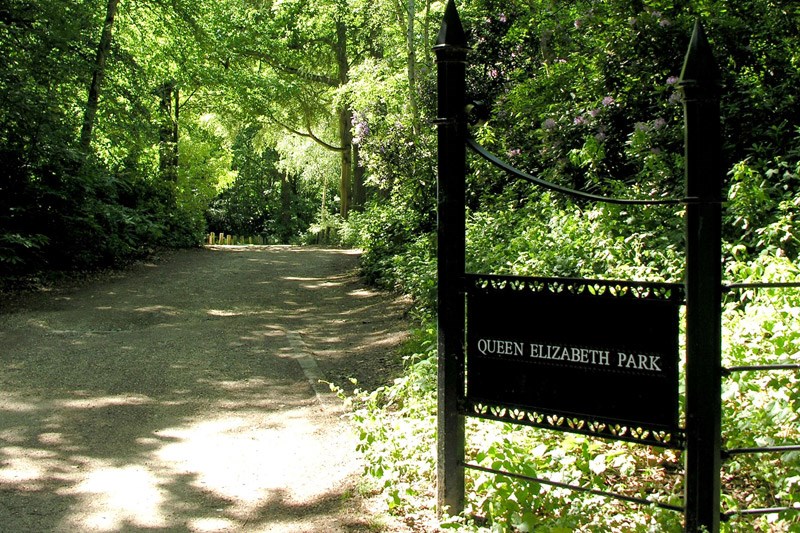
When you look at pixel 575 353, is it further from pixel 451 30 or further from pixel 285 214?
pixel 285 214

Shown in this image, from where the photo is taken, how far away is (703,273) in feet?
10.2

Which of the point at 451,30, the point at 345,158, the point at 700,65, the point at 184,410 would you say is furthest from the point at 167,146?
the point at 700,65

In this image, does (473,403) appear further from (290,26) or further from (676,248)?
(290,26)

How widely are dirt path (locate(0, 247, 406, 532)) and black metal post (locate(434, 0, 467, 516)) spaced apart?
31.1 inches

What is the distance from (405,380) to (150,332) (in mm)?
5502

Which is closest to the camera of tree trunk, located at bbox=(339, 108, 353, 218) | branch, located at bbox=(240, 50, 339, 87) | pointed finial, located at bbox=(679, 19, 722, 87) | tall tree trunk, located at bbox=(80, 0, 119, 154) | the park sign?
pointed finial, located at bbox=(679, 19, 722, 87)

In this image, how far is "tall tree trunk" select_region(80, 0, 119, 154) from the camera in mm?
16422

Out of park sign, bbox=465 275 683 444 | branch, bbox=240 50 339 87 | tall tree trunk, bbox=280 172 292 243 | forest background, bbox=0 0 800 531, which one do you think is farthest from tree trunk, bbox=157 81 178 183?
tall tree trunk, bbox=280 172 292 243

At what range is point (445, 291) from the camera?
391cm

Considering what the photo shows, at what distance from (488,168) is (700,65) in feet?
29.3

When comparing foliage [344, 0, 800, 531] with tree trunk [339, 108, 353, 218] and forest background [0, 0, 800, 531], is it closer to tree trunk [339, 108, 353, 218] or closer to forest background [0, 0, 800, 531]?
forest background [0, 0, 800, 531]

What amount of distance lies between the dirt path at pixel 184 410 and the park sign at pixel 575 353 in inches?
47.3

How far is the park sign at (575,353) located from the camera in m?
3.31

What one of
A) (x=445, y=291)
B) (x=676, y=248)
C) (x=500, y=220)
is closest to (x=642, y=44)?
(x=500, y=220)
